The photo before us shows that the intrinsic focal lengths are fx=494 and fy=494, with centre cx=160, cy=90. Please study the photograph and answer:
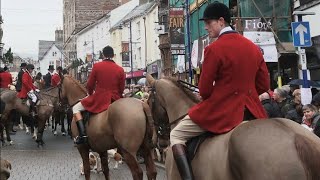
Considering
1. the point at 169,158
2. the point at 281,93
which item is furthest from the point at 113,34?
the point at 169,158

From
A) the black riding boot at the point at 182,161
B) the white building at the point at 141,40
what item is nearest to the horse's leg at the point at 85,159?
the black riding boot at the point at 182,161

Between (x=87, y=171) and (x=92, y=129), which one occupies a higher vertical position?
(x=92, y=129)

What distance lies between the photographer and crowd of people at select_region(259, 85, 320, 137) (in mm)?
7777

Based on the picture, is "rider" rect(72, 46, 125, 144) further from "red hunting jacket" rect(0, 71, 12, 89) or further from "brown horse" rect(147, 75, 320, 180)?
"red hunting jacket" rect(0, 71, 12, 89)

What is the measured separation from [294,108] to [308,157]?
5819 millimetres

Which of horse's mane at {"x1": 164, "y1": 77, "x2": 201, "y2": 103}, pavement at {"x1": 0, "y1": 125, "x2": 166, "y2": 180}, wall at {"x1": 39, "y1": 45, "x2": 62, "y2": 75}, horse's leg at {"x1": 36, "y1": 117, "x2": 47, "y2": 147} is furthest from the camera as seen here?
wall at {"x1": 39, "y1": 45, "x2": 62, "y2": 75}

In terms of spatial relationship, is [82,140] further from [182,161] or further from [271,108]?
[182,161]

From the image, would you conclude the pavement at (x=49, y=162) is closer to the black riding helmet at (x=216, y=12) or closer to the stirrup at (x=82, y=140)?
the stirrup at (x=82, y=140)

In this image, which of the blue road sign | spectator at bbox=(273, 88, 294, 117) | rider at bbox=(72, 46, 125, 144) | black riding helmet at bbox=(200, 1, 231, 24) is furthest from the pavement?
black riding helmet at bbox=(200, 1, 231, 24)

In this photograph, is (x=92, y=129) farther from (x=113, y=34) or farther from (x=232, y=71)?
(x=113, y=34)

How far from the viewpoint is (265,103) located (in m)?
8.88

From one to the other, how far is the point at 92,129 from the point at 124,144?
3.18ft

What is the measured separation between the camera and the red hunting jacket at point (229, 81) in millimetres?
4629

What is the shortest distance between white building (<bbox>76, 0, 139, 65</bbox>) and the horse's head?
42.2 metres
